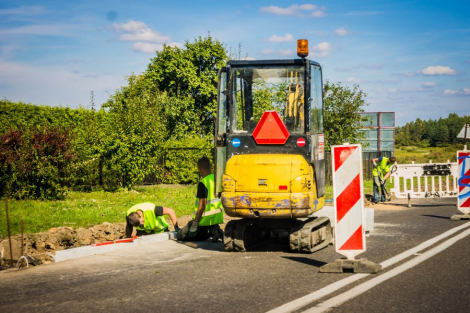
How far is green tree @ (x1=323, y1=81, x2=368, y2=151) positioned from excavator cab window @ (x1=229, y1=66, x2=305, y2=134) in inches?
754

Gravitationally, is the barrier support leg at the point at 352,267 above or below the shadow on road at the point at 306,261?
above

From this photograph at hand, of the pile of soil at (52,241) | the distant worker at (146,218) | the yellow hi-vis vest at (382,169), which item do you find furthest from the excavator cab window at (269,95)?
the yellow hi-vis vest at (382,169)

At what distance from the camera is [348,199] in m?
7.44

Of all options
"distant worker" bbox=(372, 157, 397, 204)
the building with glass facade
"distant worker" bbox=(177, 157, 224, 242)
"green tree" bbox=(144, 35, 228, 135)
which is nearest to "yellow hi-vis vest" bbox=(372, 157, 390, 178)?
"distant worker" bbox=(372, 157, 397, 204)

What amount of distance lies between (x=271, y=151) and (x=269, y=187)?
0.79 meters

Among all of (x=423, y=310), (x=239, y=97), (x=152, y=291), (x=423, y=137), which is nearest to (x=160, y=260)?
(x=152, y=291)

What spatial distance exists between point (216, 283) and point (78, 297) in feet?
5.23

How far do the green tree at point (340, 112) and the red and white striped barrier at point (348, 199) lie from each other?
2146cm

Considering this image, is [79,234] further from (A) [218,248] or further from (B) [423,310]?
(B) [423,310]

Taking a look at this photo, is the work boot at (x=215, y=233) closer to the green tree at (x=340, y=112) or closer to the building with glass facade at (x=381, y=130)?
the green tree at (x=340, y=112)

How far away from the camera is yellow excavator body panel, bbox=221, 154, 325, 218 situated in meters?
8.75

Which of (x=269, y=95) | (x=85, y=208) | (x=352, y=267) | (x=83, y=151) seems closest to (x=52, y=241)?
(x=269, y=95)

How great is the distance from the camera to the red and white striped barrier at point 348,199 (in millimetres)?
7371

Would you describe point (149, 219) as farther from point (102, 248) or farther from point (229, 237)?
point (229, 237)
